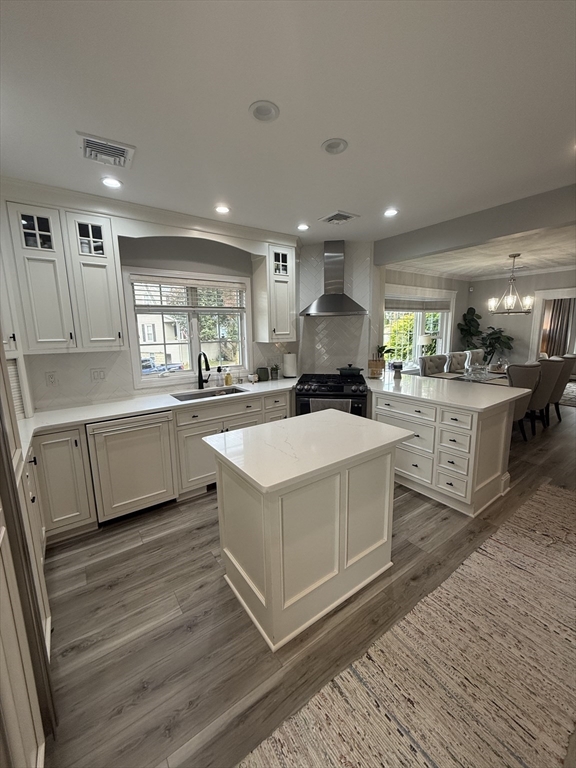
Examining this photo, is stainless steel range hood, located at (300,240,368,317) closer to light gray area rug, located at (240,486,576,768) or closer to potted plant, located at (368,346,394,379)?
potted plant, located at (368,346,394,379)

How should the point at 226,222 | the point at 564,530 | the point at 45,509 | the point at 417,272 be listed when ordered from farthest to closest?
1. the point at 417,272
2. the point at 226,222
3. the point at 564,530
4. the point at 45,509

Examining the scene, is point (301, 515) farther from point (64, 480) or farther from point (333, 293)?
point (333, 293)

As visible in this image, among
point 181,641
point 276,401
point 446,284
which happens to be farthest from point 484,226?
point 446,284

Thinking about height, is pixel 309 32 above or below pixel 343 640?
above

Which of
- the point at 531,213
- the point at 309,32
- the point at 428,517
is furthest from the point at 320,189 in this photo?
the point at 428,517

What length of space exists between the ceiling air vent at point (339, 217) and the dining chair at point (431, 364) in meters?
2.85

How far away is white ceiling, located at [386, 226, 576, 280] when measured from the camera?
4.18 metres

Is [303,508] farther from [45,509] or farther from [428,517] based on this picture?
[45,509]

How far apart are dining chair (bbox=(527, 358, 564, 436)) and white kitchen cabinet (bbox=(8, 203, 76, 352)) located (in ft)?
17.6

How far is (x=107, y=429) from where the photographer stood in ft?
8.09

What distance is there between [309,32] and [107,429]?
2.60 metres

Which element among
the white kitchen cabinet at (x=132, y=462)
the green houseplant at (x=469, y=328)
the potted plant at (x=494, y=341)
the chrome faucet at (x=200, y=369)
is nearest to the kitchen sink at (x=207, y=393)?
the chrome faucet at (x=200, y=369)

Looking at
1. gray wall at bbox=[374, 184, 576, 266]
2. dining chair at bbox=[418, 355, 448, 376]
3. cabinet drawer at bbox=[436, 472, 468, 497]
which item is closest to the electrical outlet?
cabinet drawer at bbox=[436, 472, 468, 497]

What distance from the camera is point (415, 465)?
304 centimetres
